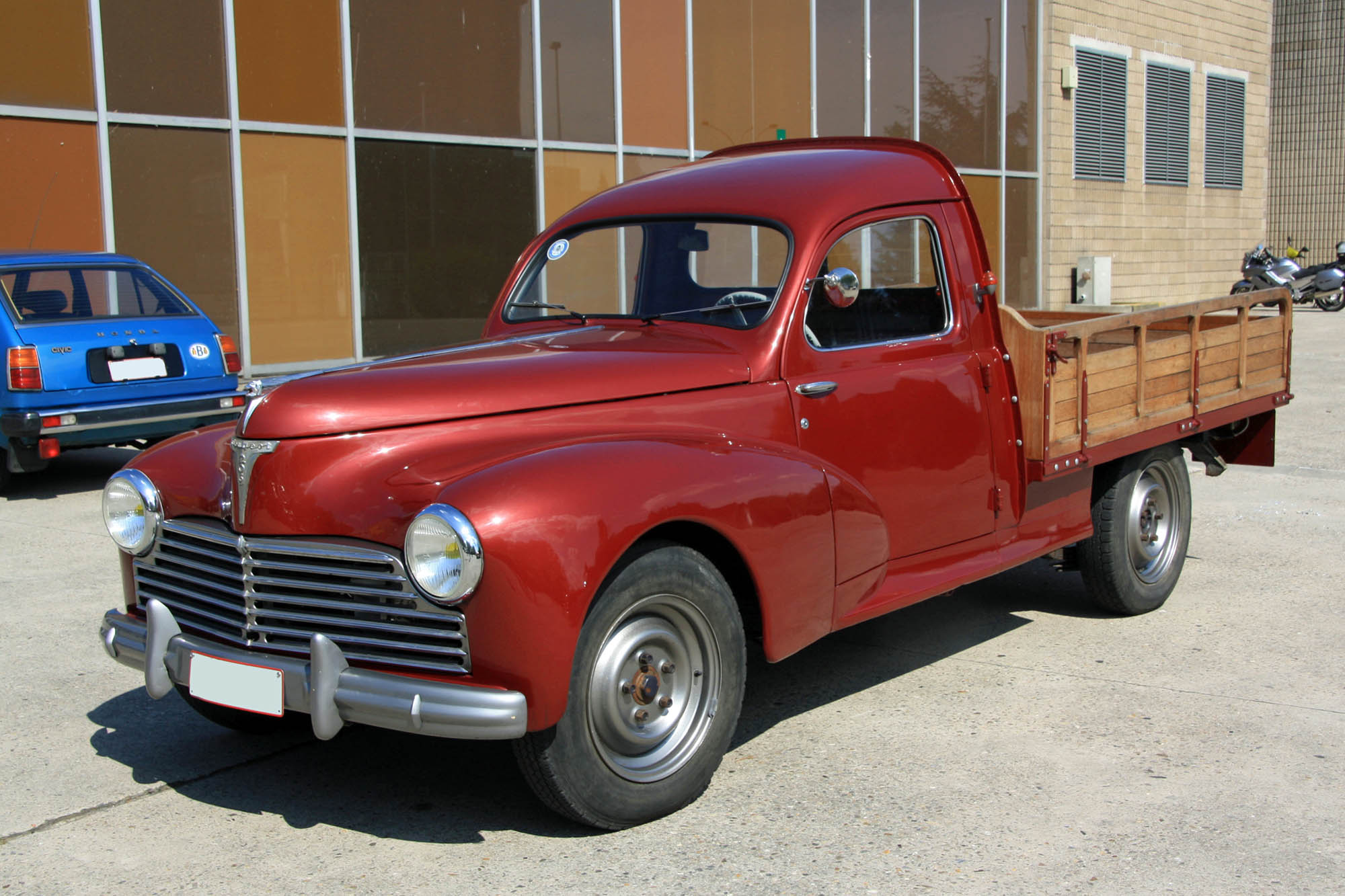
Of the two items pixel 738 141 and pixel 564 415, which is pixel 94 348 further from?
pixel 738 141

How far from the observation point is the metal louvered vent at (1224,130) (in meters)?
24.6

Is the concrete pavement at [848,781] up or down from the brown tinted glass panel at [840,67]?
down

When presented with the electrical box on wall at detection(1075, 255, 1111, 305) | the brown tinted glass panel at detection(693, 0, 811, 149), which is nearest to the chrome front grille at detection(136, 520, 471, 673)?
the brown tinted glass panel at detection(693, 0, 811, 149)

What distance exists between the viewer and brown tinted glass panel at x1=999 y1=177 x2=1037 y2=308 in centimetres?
2030

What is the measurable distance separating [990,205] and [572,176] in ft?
26.0

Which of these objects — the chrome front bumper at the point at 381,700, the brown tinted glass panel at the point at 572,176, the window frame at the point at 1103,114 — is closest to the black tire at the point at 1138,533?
the chrome front bumper at the point at 381,700

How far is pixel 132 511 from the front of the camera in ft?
12.8

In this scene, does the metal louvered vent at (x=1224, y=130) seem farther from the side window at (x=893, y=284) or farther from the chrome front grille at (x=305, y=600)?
the chrome front grille at (x=305, y=600)

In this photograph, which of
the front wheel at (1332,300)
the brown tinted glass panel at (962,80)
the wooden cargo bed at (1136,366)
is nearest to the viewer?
the wooden cargo bed at (1136,366)

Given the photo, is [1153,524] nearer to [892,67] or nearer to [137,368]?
[137,368]

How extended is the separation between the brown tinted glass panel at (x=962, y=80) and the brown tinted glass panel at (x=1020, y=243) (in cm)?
79

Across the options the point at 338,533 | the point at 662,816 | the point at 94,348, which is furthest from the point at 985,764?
the point at 94,348

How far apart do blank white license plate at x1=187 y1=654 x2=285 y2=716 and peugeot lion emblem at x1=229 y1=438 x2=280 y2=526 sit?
38 centimetres

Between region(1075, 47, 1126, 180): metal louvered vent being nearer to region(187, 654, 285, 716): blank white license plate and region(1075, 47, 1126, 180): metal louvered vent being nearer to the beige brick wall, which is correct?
the beige brick wall
